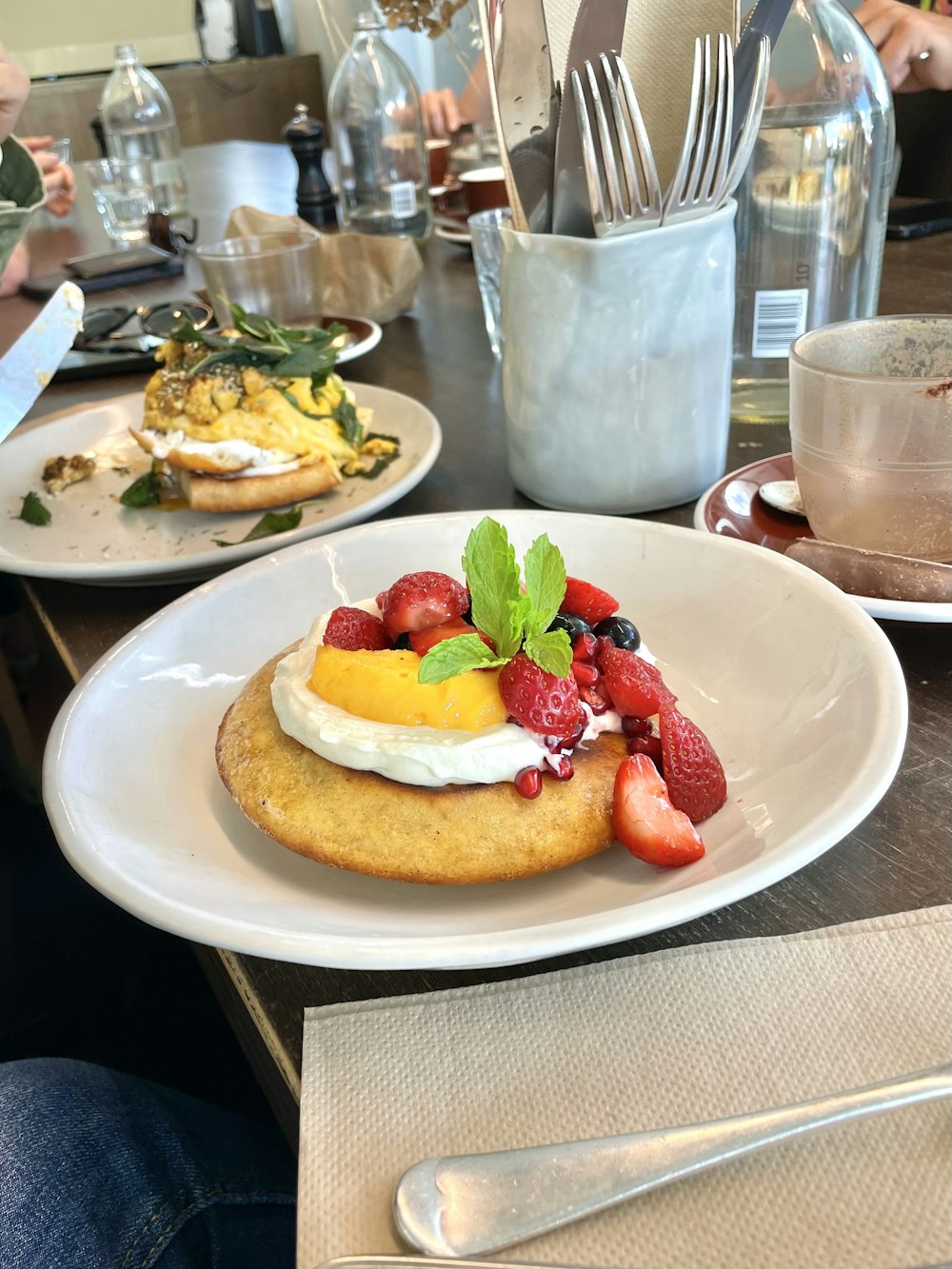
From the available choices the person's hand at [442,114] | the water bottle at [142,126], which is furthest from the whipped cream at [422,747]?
the person's hand at [442,114]

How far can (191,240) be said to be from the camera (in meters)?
Result: 2.84

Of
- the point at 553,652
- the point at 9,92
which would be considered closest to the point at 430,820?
the point at 553,652

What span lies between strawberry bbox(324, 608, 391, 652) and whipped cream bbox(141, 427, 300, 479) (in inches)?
21.8

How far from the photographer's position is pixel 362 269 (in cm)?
201

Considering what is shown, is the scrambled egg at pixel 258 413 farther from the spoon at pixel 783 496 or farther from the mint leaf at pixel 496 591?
the mint leaf at pixel 496 591

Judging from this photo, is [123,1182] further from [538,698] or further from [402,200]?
[402,200]

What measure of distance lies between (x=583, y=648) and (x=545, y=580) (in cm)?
7

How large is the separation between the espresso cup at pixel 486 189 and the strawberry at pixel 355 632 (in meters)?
1.72

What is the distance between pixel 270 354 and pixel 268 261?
A: 483mm

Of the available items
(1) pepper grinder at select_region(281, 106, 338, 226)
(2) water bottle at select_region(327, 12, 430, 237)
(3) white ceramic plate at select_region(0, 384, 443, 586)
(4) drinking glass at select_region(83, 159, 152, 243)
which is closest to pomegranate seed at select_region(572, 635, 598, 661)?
(3) white ceramic plate at select_region(0, 384, 443, 586)

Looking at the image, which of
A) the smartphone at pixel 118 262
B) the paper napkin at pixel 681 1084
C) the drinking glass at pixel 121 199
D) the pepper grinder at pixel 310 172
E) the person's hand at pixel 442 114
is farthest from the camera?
the person's hand at pixel 442 114

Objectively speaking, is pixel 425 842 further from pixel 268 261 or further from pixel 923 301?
pixel 923 301

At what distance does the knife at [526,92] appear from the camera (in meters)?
0.89

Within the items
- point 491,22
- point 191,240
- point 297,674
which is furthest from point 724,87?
point 191,240
